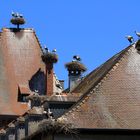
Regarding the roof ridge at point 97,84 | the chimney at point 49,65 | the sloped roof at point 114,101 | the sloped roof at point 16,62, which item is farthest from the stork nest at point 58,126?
the sloped roof at point 16,62

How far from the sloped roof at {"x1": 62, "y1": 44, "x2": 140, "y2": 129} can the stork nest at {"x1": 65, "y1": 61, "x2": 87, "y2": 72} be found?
24.5ft

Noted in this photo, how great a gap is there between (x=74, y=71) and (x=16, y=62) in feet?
49.8

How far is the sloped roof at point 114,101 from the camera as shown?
82.2ft

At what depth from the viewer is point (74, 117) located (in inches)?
997

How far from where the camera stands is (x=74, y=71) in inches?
1449

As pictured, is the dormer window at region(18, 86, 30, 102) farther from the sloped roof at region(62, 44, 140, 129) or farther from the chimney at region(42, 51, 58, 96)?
the sloped roof at region(62, 44, 140, 129)

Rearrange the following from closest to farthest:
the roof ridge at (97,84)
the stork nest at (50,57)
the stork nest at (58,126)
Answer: the stork nest at (58,126) → the roof ridge at (97,84) → the stork nest at (50,57)

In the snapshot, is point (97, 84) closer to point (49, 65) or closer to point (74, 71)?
point (74, 71)

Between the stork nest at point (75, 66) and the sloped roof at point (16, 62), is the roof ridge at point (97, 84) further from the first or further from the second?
the sloped roof at point (16, 62)

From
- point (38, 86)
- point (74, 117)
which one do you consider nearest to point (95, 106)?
point (74, 117)

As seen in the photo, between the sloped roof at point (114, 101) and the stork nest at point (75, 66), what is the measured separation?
24.5 ft

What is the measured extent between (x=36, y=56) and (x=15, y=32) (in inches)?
90.2

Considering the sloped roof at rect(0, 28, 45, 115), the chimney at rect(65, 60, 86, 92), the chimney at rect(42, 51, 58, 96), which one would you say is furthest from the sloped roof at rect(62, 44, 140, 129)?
the sloped roof at rect(0, 28, 45, 115)

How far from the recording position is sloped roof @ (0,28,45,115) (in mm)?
48875
